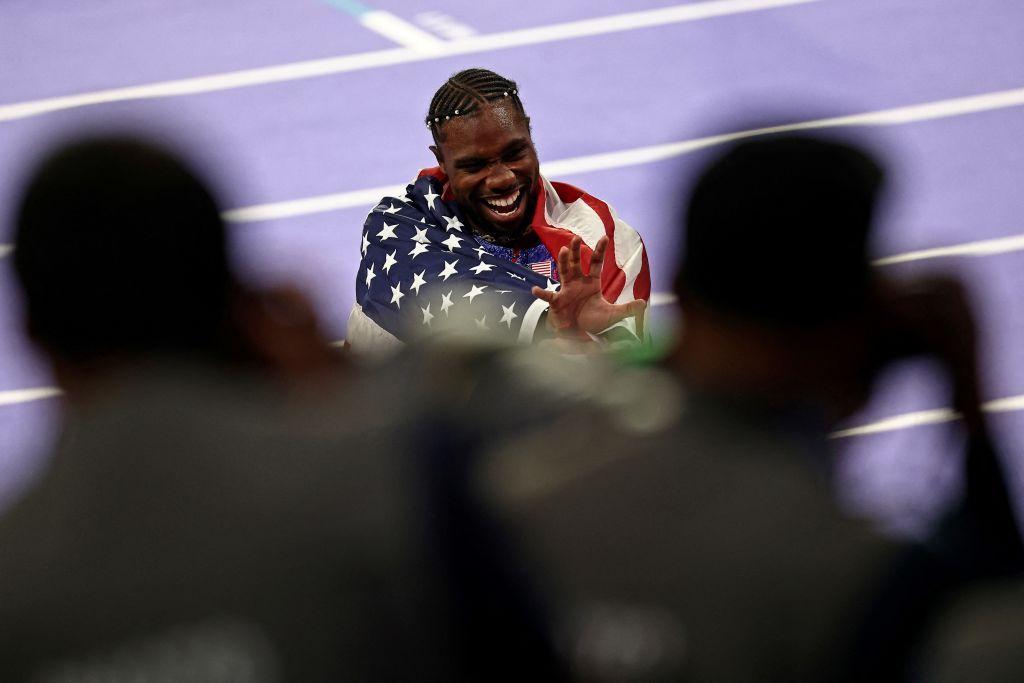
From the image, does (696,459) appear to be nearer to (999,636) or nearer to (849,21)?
(999,636)

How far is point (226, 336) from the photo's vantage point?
1.97 m

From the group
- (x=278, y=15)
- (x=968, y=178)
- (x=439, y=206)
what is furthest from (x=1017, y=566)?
(x=278, y=15)

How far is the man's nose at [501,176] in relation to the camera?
4012 mm

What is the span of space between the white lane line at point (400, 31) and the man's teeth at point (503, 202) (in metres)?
3.95

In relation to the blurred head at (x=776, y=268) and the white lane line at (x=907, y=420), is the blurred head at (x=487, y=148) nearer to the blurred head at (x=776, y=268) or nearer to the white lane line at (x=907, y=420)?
the white lane line at (x=907, y=420)

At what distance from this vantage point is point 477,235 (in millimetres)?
4156

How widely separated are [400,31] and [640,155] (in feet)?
6.14

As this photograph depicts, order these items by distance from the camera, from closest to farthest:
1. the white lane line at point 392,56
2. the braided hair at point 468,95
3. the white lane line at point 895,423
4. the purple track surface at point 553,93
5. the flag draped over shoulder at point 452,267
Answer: the flag draped over shoulder at point 452,267
the braided hair at point 468,95
the white lane line at point 895,423
the purple track surface at point 553,93
the white lane line at point 392,56

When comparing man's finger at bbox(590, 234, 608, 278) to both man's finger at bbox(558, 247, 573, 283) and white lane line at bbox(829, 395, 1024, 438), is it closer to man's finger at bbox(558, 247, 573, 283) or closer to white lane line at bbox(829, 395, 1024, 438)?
man's finger at bbox(558, 247, 573, 283)

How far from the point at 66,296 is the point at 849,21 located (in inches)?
260

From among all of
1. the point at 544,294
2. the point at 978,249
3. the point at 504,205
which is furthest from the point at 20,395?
the point at 978,249

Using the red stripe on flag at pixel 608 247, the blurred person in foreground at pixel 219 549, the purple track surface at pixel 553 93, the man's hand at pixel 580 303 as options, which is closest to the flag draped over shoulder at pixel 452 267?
the red stripe on flag at pixel 608 247

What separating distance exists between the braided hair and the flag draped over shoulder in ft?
0.78

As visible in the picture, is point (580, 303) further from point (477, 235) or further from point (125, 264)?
point (125, 264)
